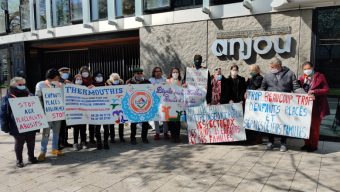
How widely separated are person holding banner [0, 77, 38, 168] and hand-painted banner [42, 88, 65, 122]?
0.41m

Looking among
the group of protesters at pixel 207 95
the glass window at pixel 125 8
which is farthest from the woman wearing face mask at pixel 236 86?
the glass window at pixel 125 8

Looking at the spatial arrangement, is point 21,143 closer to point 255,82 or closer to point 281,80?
point 255,82

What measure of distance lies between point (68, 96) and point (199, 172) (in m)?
3.38

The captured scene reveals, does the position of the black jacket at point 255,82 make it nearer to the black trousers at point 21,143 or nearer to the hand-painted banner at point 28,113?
the hand-painted banner at point 28,113

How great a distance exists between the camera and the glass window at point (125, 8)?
10758mm

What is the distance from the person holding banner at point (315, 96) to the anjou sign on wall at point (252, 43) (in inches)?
51.8

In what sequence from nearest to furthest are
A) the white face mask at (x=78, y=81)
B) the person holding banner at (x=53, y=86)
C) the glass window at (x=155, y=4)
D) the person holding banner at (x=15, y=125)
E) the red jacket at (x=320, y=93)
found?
1. the person holding banner at (x=15, y=125)
2. the red jacket at (x=320, y=93)
3. the person holding banner at (x=53, y=86)
4. the white face mask at (x=78, y=81)
5. the glass window at (x=155, y=4)

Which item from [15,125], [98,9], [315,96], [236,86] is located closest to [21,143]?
[15,125]

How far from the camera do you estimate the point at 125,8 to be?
35.8 ft

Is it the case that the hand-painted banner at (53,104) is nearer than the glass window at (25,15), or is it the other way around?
the hand-painted banner at (53,104)

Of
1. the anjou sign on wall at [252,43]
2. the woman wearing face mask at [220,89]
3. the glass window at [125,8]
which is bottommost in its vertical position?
the woman wearing face mask at [220,89]

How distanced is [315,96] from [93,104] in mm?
4961

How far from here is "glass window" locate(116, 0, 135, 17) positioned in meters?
10.8

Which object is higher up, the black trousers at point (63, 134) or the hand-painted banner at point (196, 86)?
the hand-painted banner at point (196, 86)
